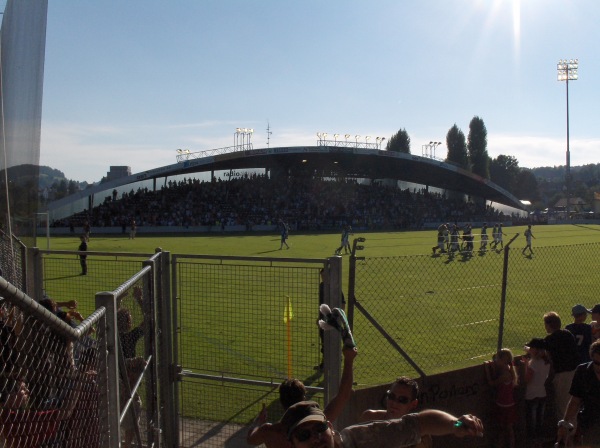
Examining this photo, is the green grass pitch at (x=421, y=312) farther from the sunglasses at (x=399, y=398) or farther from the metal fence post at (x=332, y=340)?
the sunglasses at (x=399, y=398)

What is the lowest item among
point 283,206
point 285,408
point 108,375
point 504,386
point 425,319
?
point 425,319

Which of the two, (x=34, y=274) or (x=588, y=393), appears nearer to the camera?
(x=588, y=393)

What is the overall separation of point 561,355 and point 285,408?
4.25 m

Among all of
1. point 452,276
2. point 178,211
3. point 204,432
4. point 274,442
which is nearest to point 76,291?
point 204,432

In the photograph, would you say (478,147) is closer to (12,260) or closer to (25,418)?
(12,260)

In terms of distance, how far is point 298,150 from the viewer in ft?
190

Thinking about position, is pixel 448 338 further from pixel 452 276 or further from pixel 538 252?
pixel 538 252

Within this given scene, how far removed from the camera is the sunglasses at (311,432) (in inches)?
106

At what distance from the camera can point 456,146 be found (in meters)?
119

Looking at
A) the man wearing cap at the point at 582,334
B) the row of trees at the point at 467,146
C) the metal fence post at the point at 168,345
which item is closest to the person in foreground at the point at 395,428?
the metal fence post at the point at 168,345

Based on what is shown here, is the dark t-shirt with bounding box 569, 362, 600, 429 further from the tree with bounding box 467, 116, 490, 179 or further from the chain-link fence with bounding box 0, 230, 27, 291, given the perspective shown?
the tree with bounding box 467, 116, 490, 179

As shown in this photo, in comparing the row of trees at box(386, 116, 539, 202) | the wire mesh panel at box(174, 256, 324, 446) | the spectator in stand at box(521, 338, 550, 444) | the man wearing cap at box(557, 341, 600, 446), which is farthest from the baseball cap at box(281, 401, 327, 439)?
the row of trees at box(386, 116, 539, 202)

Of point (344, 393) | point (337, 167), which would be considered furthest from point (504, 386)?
point (337, 167)

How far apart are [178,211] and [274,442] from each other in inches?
2173
